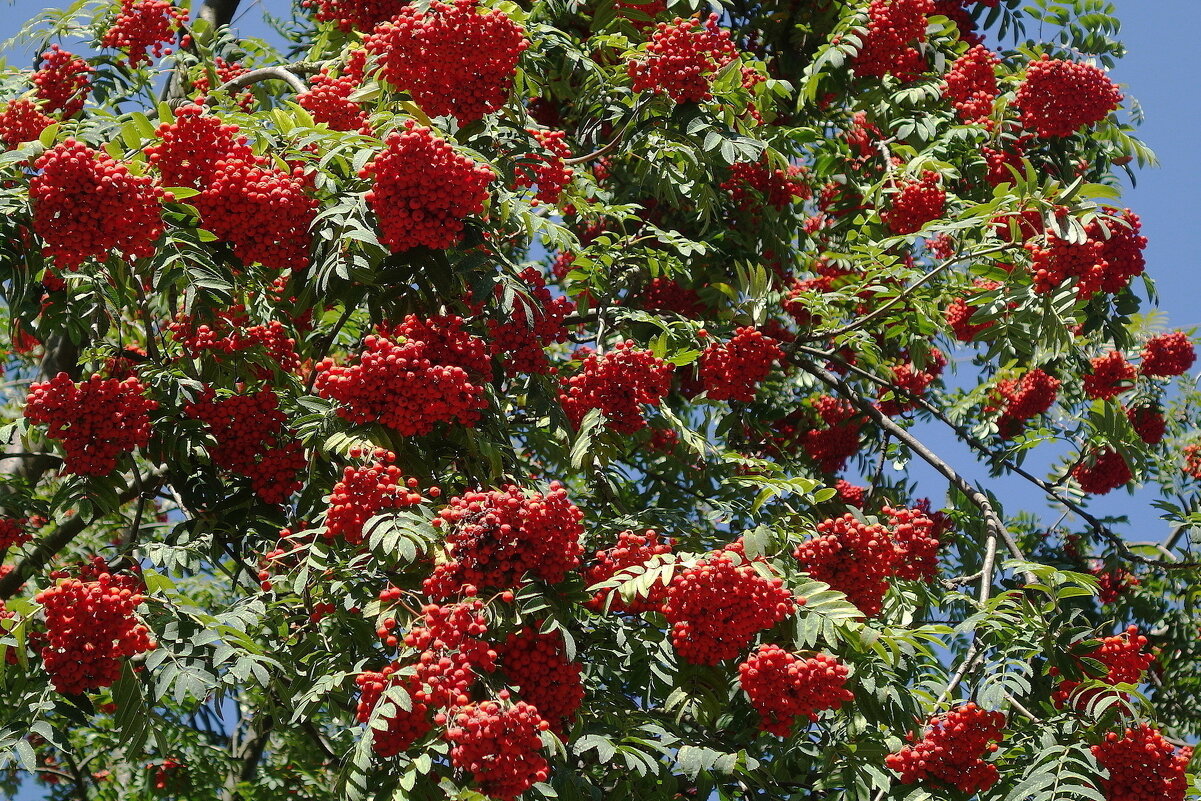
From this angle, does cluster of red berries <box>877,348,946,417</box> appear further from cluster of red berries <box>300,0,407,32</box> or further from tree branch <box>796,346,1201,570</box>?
cluster of red berries <box>300,0,407,32</box>

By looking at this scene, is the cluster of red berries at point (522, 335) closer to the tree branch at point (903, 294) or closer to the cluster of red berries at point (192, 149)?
the cluster of red berries at point (192, 149)

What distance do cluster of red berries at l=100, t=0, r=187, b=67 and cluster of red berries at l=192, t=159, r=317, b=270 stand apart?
2.94 meters

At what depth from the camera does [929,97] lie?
7.90m

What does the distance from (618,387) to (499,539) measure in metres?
1.48

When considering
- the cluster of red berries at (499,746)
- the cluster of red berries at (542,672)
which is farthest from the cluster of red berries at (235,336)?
the cluster of red berries at (499,746)

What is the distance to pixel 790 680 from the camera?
14.2ft

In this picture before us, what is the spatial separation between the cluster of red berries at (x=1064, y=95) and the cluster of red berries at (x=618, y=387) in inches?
128

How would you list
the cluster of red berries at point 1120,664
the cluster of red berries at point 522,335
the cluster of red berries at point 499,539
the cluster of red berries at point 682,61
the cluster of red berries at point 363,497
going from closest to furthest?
the cluster of red berries at point 499,539 < the cluster of red berries at point 363,497 < the cluster of red berries at point 522,335 < the cluster of red berries at point 1120,664 < the cluster of red berries at point 682,61

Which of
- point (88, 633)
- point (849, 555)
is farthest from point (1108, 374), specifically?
point (88, 633)

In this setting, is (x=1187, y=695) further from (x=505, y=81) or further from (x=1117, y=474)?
(x=505, y=81)

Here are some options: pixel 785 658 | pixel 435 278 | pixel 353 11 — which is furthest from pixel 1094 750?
pixel 353 11

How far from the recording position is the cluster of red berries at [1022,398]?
8.35 m

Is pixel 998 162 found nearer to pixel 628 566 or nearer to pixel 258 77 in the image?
pixel 628 566

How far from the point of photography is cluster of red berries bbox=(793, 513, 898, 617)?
498 centimetres
